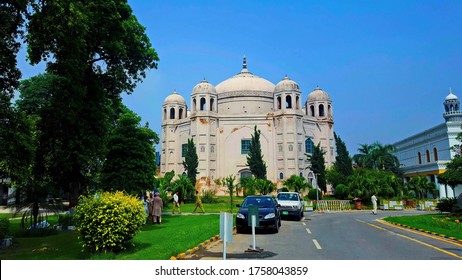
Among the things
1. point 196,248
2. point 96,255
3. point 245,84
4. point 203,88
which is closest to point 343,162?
point 245,84

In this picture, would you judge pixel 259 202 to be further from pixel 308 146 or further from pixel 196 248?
pixel 308 146

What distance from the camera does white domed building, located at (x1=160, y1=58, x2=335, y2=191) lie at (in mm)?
47688

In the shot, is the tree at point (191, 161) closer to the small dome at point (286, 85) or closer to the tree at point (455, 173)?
the small dome at point (286, 85)

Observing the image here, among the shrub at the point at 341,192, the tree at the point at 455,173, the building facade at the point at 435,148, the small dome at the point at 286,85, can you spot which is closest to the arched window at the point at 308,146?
the small dome at the point at 286,85

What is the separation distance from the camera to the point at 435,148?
44.4m

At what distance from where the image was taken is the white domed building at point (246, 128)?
156 feet

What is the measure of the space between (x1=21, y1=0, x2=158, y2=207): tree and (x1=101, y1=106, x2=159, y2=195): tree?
1486 mm

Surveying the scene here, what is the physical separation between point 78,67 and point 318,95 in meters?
45.3

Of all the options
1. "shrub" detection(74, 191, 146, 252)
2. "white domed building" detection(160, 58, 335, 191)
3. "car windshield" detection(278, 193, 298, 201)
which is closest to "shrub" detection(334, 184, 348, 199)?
"white domed building" detection(160, 58, 335, 191)

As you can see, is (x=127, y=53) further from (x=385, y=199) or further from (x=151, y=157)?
(x=385, y=199)

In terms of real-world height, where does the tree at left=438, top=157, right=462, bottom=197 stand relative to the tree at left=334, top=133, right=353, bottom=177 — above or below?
below

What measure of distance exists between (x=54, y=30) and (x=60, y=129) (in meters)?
5.27

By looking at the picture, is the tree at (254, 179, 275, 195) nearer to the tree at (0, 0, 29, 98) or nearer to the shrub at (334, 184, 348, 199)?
the shrub at (334, 184, 348, 199)

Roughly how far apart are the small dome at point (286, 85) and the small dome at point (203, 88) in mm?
9285
